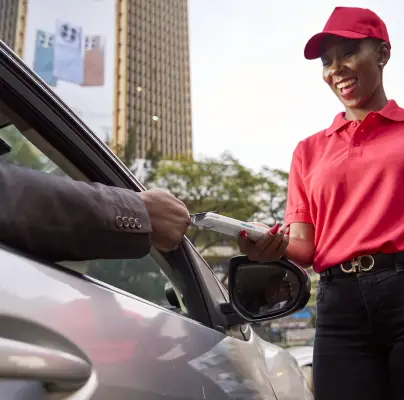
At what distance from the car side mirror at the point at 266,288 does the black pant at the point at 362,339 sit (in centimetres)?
16

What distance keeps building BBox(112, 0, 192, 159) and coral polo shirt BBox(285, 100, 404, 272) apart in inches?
2027

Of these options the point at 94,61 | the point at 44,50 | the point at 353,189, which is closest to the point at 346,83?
the point at 353,189

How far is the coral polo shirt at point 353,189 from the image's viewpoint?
1.59 meters

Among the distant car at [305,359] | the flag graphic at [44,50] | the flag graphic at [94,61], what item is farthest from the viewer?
the flag graphic at [94,61]

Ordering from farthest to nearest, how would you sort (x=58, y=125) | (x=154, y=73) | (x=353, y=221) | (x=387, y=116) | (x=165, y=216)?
(x=154, y=73)
(x=387, y=116)
(x=353, y=221)
(x=58, y=125)
(x=165, y=216)

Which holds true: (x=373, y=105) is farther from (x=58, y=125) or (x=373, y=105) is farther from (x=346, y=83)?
(x=58, y=125)

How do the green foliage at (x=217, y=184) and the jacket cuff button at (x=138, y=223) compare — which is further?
the green foliage at (x=217, y=184)

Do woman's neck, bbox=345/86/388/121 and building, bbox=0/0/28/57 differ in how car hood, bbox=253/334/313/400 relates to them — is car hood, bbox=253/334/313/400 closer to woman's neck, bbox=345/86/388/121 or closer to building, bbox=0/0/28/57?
woman's neck, bbox=345/86/388/121

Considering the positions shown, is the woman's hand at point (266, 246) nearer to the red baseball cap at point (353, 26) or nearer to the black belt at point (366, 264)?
the black belt at point (366, 264)

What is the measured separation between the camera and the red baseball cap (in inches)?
69.9

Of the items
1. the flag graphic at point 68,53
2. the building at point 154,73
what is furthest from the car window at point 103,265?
the building at point 154,73

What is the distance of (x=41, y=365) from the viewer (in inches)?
27.5

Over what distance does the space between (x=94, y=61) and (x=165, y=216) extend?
25772mm

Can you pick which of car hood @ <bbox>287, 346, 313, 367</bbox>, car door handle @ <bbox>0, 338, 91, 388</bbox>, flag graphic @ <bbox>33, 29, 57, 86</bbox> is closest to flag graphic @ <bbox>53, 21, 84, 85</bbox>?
flag graphic @ <bbox>33, 29, 57, 86</bbox>
